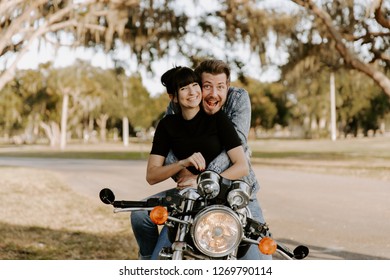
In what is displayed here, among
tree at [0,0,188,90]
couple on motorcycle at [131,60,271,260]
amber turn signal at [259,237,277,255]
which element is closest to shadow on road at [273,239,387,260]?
couple on motorcycle at [131,60,271,260]

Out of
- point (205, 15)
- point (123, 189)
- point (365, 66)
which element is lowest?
point (123, 189)

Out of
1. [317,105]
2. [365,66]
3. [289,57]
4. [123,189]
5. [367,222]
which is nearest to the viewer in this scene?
[367,222]

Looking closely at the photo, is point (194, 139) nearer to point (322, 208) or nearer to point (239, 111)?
point (239, 111)

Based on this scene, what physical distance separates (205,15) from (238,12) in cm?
75

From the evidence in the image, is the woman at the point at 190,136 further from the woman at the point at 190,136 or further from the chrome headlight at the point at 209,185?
the chrome headlight at the point at 209,185

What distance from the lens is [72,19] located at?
1186 cm

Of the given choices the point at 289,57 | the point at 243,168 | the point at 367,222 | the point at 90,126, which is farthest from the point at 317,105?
the point at 243,168

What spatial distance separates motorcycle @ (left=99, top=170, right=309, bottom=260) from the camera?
74.5 inches

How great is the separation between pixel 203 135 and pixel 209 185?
0.49 metres

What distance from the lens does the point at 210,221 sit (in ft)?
6.21

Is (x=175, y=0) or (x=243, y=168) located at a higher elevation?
(x=175, y=0)

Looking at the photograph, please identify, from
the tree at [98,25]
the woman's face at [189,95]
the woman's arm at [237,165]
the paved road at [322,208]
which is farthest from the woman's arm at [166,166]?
the tree at [98,25]

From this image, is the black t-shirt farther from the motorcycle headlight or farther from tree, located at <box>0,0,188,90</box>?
tree, located at <box>0,0,188,90</box>

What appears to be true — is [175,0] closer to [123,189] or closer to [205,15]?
[205,15]
